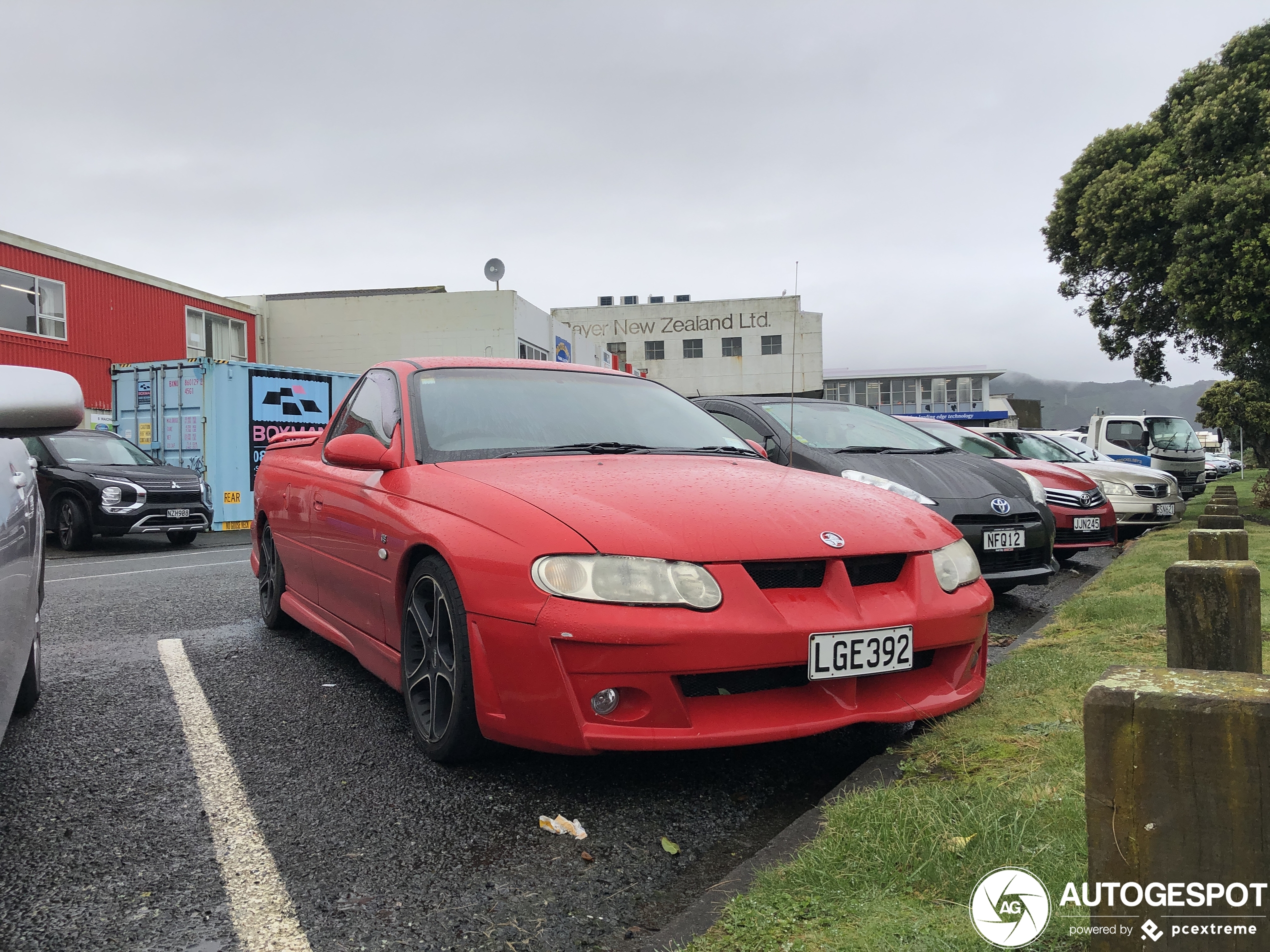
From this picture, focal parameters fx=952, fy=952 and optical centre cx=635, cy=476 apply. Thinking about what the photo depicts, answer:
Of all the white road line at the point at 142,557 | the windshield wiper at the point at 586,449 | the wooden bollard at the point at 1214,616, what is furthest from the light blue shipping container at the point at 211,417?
the wooden bollard at the point at 1214,616

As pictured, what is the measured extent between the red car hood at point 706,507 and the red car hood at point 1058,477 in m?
5.72

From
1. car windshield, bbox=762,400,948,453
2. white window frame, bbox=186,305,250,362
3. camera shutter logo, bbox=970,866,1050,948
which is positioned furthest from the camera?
white window frame, bbox=186,305,250,362

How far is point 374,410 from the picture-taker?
4.25 m

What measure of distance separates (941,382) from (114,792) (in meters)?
72.8

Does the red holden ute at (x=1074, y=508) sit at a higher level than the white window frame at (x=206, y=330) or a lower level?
lower

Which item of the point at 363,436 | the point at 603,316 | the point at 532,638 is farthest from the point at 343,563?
the point at 603,316

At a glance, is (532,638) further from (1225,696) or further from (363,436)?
(1225,696)

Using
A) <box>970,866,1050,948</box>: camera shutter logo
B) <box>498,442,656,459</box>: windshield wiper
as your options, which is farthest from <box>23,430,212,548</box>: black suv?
<box>970,866,1050,948</box>: camera shutter logo

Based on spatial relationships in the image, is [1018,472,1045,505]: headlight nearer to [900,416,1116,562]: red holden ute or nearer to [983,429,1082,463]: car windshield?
[900,416,1116,562]: red holden ute

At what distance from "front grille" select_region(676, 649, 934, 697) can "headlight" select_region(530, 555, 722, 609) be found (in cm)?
20

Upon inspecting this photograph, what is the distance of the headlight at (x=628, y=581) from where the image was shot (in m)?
2.59

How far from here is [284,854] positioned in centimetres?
246

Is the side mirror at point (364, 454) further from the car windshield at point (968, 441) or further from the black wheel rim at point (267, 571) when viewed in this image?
the car windshield at point (968, 441)

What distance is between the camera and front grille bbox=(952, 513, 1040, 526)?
575cm
